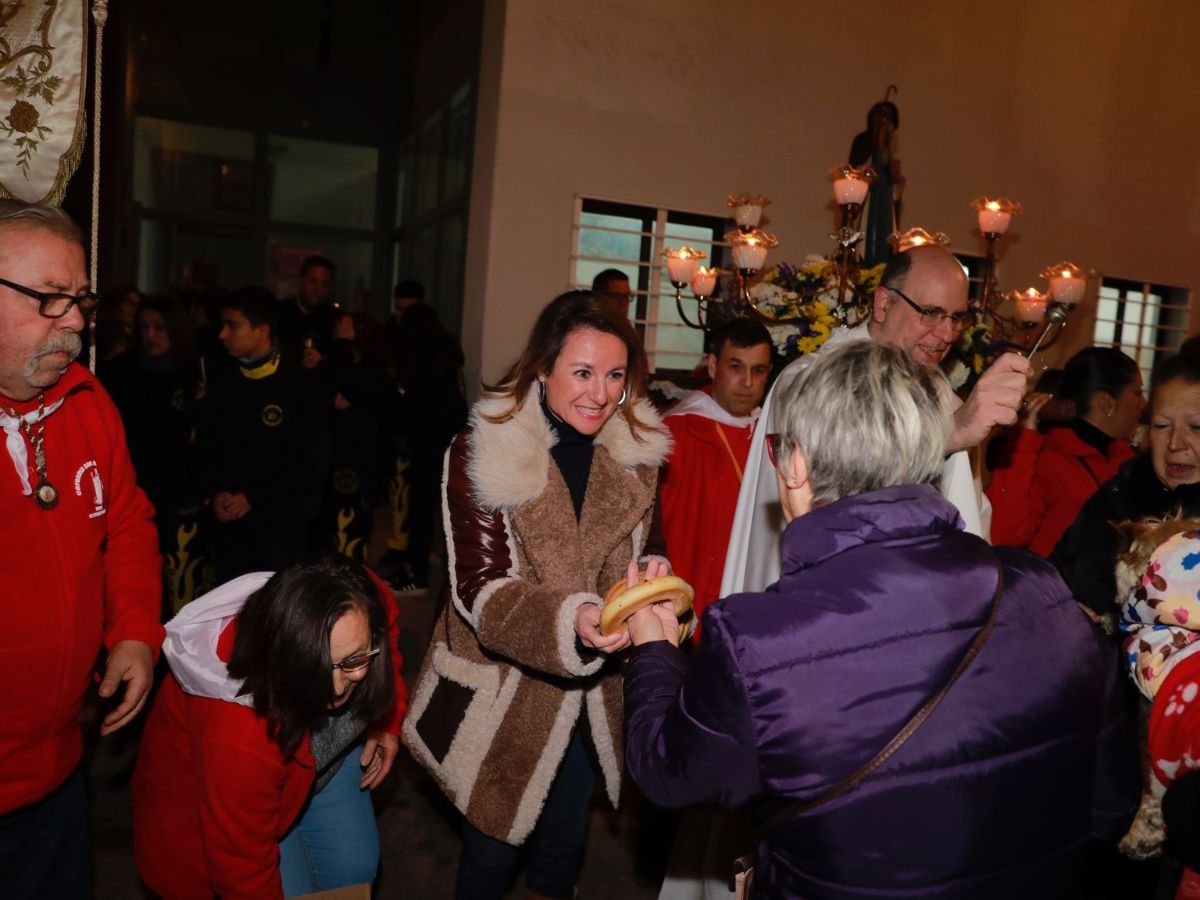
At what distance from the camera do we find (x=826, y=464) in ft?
4.53

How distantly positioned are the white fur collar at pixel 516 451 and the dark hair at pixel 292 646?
0.42 m

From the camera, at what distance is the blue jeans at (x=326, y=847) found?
2.50 m

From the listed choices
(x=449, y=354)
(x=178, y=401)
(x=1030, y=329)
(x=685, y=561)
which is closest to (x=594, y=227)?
(x=449, y=354)

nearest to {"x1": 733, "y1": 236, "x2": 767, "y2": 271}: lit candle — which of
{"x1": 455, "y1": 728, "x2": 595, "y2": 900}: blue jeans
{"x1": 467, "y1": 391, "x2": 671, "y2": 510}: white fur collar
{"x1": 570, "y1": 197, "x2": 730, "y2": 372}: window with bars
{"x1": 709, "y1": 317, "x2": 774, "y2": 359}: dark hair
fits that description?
{"x1": 709, "y1": 317, "x2": 774, "y2": 359}: dark hair

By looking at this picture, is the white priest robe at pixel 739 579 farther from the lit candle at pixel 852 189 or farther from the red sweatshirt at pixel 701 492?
the lit candle at pixel 852 189

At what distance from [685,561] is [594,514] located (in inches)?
55.9

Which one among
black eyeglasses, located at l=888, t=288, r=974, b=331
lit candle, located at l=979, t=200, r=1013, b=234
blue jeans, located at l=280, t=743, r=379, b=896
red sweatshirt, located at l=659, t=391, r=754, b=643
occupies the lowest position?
blue jeans, located at l=280, t=743, r=379, b=896

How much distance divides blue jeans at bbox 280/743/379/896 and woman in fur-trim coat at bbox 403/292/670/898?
31 cm

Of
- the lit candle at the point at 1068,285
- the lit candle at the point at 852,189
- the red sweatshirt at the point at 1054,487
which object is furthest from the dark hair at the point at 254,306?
the lit candle at the point at 1068,285

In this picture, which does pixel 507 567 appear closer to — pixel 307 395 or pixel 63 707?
pixel 63 707

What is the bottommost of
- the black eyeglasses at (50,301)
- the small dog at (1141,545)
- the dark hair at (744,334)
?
the small dog at (1141,545)

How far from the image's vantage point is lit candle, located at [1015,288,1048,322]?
4.94m

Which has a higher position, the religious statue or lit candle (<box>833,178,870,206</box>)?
the religious statue

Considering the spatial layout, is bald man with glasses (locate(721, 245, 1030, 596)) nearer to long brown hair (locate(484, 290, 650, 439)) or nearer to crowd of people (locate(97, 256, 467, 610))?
long brown hair (locate(484, 290, 650, 439))
